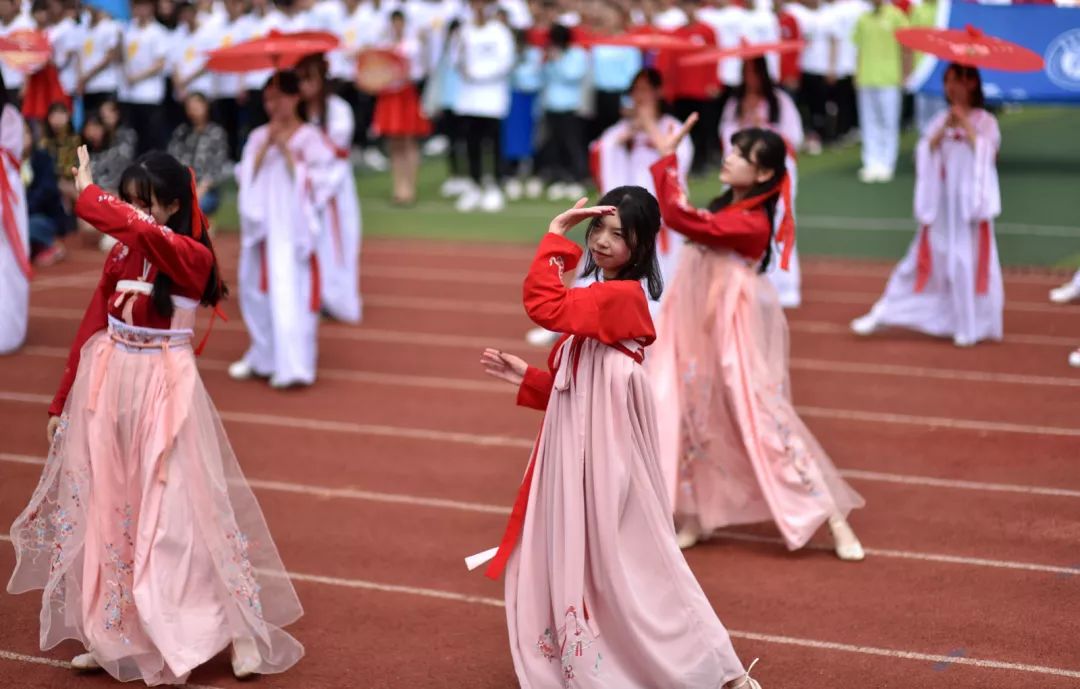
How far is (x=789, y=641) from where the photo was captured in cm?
576

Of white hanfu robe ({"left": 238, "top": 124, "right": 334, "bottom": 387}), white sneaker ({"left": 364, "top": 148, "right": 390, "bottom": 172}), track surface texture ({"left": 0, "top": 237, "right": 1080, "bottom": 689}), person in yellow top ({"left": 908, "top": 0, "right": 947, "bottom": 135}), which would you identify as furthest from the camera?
white sneaker ({"left": 364, "top": 148, "right": 390, "bottom": 172})

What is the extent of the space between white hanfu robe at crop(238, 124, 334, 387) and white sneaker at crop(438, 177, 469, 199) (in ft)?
27.6

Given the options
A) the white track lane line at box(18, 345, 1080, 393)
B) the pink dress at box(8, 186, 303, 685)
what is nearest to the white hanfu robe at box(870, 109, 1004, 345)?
the white track lane line at box(18, 345, 1080, 393)

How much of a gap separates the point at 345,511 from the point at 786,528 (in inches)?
84.5

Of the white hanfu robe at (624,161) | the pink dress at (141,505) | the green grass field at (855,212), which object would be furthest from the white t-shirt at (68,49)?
the pink dress at (141,505)

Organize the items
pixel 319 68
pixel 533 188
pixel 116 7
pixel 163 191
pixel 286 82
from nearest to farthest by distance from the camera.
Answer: pixel 163 191 < pixel 286 82 < pixel 319 68 < pixel 116 7 < pixel 533 188

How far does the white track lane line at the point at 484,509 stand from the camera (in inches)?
Result: 259

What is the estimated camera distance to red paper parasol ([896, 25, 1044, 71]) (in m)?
8.50

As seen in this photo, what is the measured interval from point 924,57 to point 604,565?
1459 centimetres

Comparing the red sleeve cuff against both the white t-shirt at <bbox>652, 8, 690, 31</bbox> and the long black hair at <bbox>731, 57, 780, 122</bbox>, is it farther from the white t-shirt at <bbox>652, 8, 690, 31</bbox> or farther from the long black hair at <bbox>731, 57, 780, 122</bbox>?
the white t-shirt at <bbox>652, 8, 690, 31</bbox>

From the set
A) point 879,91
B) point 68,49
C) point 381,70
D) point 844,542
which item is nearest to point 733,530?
point 844,542

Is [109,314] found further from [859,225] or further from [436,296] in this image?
[859,225]

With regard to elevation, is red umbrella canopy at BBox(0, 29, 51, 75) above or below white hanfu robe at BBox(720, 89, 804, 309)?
above

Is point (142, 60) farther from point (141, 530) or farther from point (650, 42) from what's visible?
point (141, 530)
